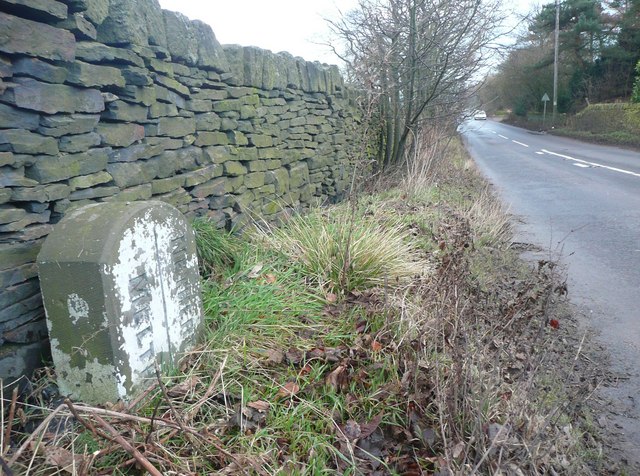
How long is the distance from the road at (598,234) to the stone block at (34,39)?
11.5 feet

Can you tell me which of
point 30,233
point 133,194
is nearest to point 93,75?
point 133,194

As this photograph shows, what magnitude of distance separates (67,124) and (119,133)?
0.48m

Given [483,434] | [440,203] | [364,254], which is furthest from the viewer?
[440,203]

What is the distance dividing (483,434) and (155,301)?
1825 mm

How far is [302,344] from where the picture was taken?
348 centimetres

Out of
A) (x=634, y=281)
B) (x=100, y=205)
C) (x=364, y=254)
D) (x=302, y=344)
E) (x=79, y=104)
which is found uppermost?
(x=79, y=104)

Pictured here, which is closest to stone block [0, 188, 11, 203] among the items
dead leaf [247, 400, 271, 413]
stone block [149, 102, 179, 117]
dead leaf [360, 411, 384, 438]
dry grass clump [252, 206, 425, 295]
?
stone block [149, 102, 179, 117]

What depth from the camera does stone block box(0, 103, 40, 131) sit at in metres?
2.66

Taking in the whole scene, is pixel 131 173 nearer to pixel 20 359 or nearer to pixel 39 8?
pixel 39 8

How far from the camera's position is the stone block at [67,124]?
290 cm

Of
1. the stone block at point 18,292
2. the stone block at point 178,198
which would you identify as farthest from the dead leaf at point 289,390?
the stone block at point 178,198

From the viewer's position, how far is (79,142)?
10.2ft

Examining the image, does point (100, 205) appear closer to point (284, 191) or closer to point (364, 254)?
point (364, 254)

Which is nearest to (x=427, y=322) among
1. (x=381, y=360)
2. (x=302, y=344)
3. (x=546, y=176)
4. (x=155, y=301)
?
(x=381, y=360)
